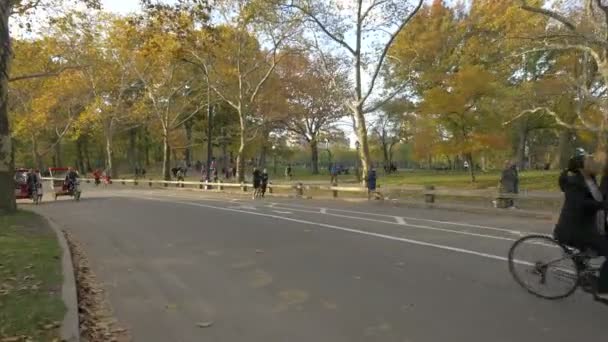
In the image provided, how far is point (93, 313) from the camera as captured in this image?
21.6 feet

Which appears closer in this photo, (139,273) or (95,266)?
(139,273)

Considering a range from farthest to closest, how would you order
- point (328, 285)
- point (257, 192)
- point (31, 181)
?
point (257, 192) < point (31, 181) < point (328, 285)

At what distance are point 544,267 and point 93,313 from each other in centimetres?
541

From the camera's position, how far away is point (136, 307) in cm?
681

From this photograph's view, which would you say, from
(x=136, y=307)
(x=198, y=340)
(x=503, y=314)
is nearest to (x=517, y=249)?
(x=503, y=314)

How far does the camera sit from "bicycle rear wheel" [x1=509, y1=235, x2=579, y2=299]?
256 inches

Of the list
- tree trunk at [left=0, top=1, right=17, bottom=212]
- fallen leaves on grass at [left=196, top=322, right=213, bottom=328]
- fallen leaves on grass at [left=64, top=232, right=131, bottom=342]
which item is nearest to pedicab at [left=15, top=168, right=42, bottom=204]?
tree trunk at [left=0, top=1, right=17, bottom=212]

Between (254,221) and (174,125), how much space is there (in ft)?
128

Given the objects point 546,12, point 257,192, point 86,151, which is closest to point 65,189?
point 257,192

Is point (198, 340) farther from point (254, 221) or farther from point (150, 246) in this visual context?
point (254, 221)

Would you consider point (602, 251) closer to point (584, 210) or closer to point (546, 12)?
point (584, 210)

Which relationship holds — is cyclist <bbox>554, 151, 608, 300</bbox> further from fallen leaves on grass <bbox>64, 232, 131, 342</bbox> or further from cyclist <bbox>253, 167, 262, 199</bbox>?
cyclist <bbox>253, 167, 262, 199</bbox>

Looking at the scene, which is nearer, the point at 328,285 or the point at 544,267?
the point at 544,267

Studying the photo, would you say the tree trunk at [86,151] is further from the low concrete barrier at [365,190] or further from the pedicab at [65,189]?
→ the pedicab at [65,189]
